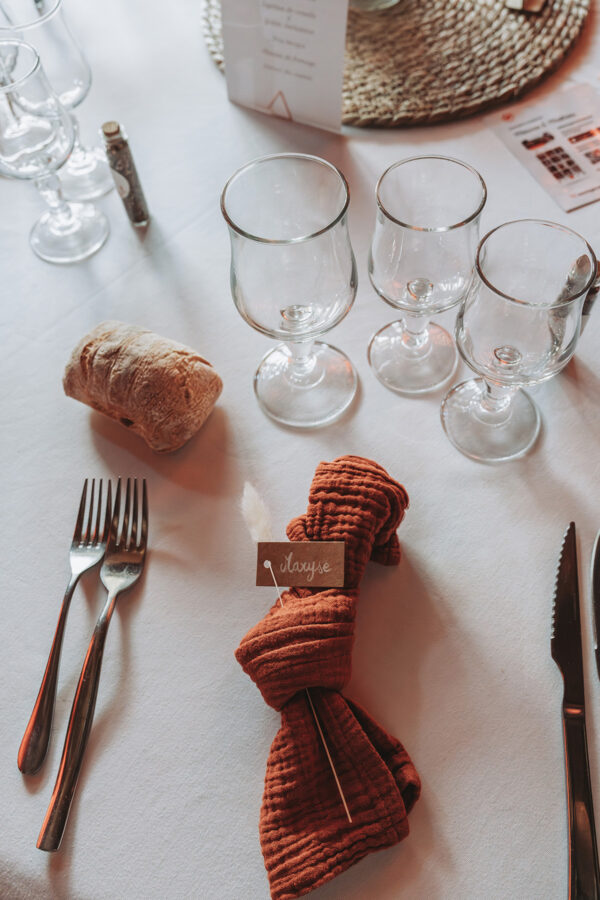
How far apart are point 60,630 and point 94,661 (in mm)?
52

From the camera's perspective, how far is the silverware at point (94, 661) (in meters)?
0.62

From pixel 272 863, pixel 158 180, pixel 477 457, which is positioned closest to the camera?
pixel 272 863

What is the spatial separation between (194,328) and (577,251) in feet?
1.58

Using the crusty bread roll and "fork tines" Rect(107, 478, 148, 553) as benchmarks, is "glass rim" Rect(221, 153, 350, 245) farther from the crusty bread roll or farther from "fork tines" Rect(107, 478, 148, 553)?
"fork tines" Rect(107, 478, 148, 553)

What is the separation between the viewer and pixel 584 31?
1.17 metres

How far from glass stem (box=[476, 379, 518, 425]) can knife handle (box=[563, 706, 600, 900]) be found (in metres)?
0.33

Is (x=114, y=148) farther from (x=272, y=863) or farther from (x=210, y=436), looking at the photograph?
(x=272, y=863)

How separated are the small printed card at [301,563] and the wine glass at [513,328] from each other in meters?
0.25

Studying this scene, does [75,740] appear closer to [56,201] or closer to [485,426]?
[485,426]

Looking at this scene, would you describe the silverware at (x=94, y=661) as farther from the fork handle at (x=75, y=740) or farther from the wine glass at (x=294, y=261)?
the wine glass at (x=294, y=261)

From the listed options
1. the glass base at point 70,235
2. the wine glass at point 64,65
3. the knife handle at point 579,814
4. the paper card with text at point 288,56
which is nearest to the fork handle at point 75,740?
the knife handle at point 579,814

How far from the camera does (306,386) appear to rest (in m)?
0.88

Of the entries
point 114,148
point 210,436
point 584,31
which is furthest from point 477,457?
point 584,31

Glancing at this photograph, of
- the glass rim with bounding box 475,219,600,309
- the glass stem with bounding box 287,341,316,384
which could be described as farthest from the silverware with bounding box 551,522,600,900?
the glass stem with bounding box 287,341,316,384
